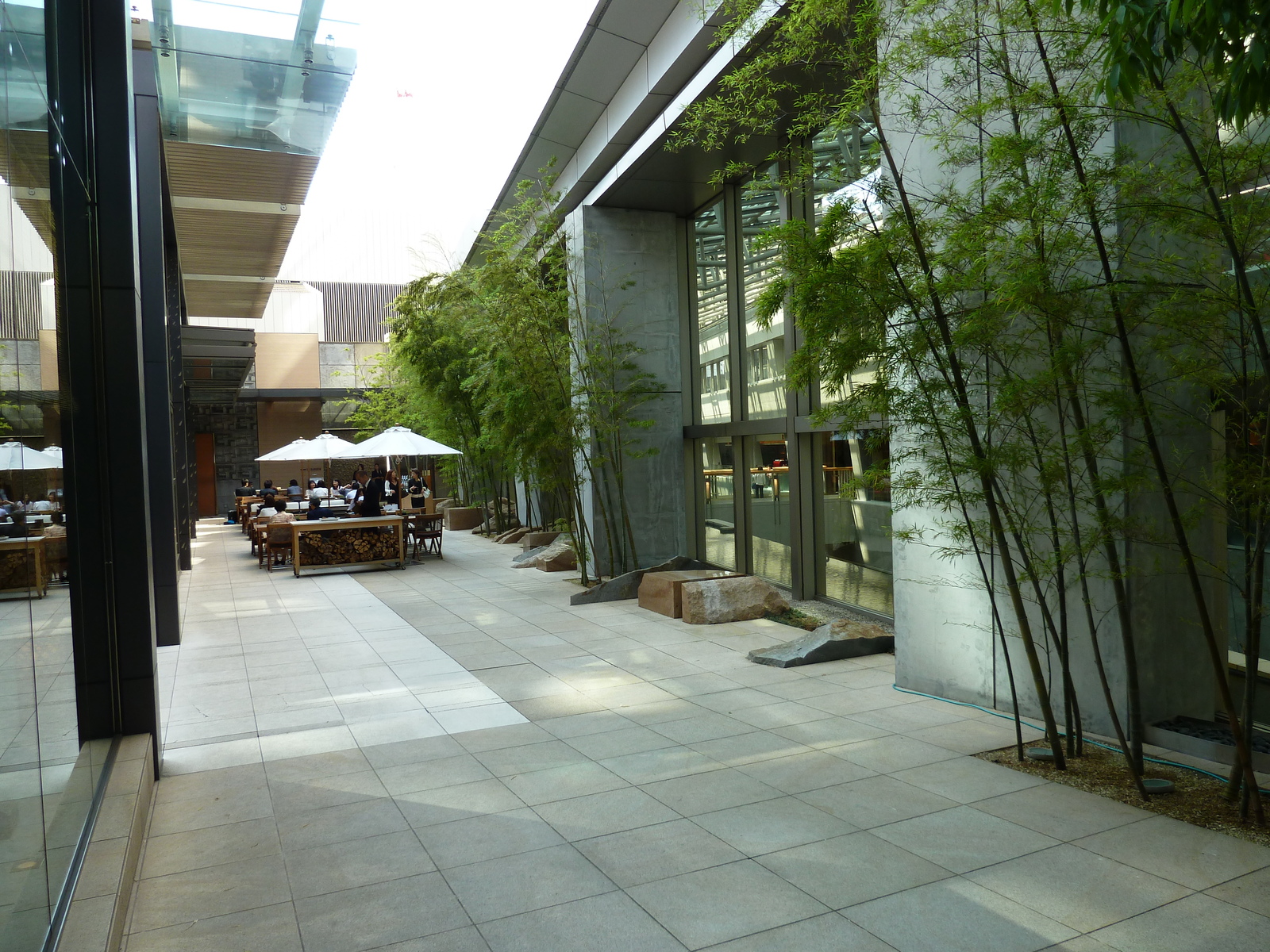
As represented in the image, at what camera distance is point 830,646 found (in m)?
6.36

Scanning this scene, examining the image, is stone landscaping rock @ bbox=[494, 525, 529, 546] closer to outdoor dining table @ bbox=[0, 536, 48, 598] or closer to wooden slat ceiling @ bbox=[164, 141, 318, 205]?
wooden slat ceiling @ bbox=[164, 141, 318, 205]

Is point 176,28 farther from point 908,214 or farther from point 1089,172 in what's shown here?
point 1089,172

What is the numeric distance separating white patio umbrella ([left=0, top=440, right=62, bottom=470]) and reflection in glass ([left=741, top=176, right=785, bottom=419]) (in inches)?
281

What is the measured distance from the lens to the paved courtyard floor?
9.14 ft

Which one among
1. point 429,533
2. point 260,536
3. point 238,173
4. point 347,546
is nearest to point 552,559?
point 347,546

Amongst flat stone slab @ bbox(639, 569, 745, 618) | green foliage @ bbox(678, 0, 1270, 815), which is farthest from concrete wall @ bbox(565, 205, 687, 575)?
green foliage @ bbox(678, 0, 1270, 815)

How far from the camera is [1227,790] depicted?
11.8 ft

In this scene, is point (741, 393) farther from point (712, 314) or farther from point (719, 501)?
point (719, 501)

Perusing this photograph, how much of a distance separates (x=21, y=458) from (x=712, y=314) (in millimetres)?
8909

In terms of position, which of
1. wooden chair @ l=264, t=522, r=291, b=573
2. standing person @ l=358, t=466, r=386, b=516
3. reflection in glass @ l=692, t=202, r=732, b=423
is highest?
reflection in glass @ l=692, t=202, r=732, b=423

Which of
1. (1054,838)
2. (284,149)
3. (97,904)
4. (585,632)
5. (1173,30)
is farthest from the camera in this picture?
(284,149)

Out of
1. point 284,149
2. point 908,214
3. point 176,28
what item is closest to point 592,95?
point 284,149

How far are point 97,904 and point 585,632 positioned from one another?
514 centimetres

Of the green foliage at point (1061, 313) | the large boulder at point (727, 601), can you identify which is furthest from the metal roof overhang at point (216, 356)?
the green foliage at point (1061, 313)
